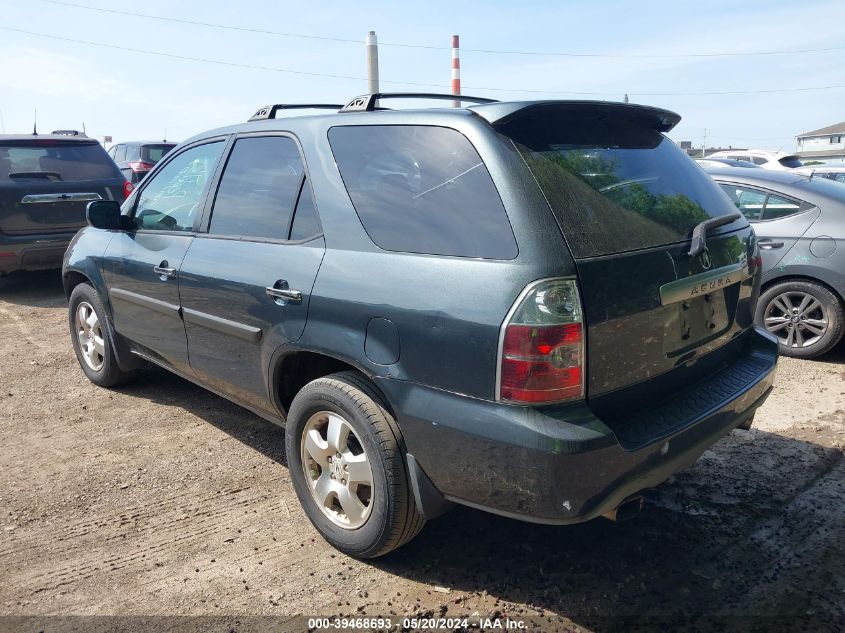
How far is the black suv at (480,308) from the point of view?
87.4 inches

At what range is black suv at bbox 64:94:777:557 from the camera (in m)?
2.22

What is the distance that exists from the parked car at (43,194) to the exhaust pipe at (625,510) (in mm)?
7252

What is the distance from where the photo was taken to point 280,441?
4082 millimetres

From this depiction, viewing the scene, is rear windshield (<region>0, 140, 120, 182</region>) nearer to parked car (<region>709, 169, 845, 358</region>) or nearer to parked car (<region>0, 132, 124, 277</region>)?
parked car (<region>0, 132, 124, 277</region>)

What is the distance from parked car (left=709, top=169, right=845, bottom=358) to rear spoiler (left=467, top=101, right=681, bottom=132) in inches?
112

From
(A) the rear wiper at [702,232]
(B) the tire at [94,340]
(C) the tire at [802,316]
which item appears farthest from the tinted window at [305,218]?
(C) the tire at [802,316]

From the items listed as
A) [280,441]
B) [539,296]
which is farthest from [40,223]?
[539,296]

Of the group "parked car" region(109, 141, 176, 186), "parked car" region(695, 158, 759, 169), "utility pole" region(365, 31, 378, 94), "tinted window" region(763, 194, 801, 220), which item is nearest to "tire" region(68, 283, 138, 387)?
"parked car" region(695, 158, 759, 169)

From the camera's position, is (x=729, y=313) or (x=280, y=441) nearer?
(x=729, y=313)

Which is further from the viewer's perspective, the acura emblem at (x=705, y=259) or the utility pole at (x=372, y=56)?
the utility pole at (x=372, y=56)

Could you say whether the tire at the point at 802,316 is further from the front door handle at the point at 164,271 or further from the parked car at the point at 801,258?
the front door handle at the point at 164,271

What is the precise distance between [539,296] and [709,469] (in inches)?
79.2

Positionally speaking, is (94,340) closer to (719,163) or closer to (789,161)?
(719,163)

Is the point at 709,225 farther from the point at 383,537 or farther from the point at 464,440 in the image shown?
the point at 383,537
